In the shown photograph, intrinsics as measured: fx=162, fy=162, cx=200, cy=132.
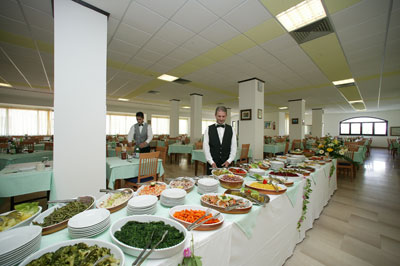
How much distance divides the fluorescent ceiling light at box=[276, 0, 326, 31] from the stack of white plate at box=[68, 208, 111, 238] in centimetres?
327

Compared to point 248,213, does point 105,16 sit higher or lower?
higher

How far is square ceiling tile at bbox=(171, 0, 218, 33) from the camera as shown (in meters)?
2.33

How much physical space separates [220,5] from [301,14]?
1299mm

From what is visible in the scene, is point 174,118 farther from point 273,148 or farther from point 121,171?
point 121,171

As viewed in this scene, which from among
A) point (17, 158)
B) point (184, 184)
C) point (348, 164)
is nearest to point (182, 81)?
point (17, 158)

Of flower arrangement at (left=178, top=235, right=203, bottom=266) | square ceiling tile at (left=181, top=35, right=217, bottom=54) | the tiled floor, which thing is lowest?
the tiled floor

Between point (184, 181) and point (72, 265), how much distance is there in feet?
3.36

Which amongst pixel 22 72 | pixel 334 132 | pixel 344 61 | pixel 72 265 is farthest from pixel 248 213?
pixel 334 132

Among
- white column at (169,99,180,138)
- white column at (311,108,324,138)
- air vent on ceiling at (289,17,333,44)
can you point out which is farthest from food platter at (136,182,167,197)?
white column at (311,108,324,138)

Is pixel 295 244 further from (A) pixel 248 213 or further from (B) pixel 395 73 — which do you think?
(B) pixel 395 73

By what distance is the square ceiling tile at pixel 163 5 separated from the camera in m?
2.26

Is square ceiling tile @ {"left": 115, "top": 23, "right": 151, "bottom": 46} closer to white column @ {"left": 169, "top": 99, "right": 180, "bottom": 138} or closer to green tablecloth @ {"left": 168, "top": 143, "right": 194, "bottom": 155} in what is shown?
green tablecloth @ {"left": 168, "top": 143, "right": 194, "bottom": 155}

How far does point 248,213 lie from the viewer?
110 centimetres

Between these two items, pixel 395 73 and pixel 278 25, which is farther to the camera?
pixel 395 73
